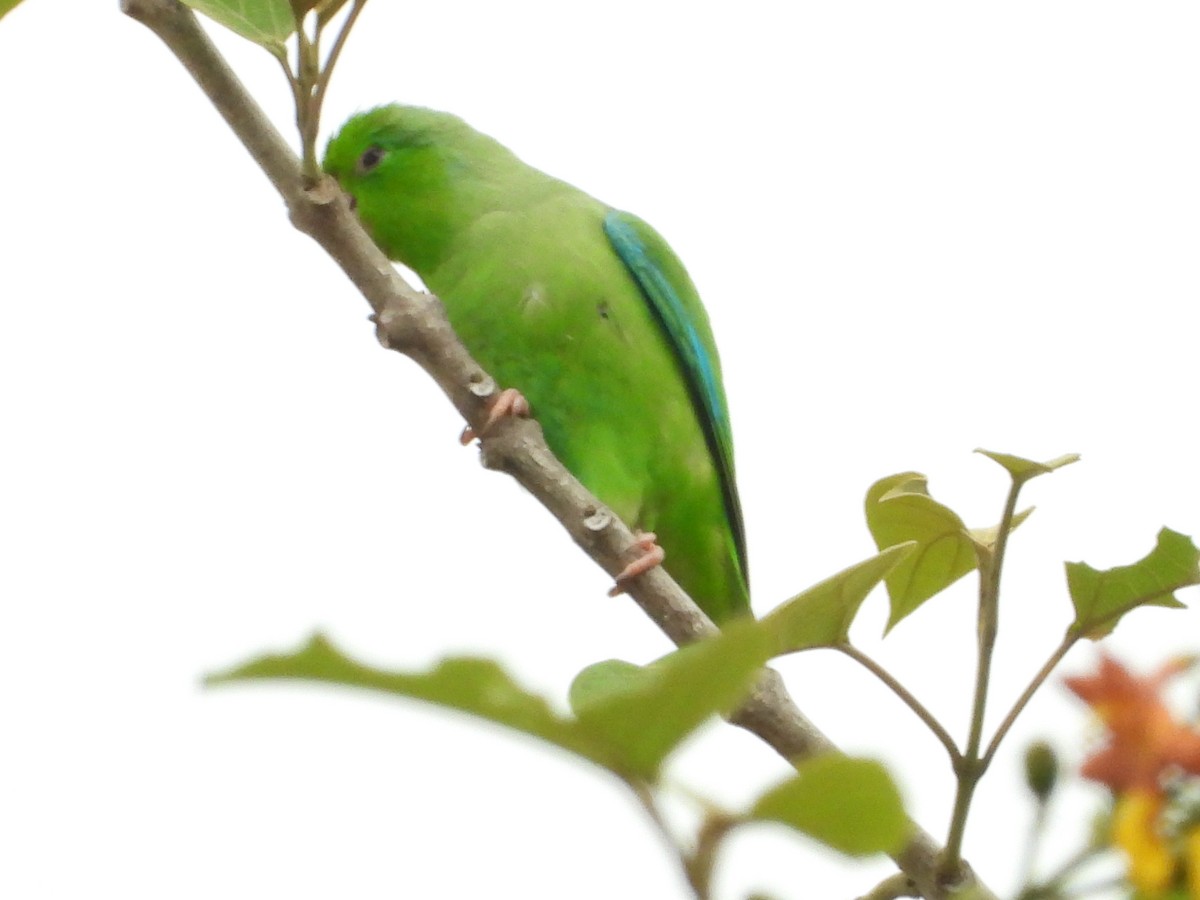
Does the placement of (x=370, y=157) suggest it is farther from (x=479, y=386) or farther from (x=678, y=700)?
(x=678, y=700)

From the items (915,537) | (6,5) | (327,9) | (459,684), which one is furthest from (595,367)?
(459,684)

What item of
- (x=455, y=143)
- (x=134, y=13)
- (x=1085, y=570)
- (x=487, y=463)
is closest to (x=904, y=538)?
(x=1085, y=570)

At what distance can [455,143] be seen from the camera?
3854mm

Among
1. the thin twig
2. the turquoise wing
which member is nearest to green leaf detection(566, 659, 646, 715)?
the thin twig

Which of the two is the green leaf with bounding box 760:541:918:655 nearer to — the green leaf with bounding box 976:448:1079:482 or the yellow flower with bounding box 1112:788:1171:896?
the green leaf with bounding box 976:448:1079:482

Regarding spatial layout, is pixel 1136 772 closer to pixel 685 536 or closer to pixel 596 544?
pixel 596 544

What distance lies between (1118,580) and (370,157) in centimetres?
264

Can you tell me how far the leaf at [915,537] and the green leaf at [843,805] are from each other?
107 centimetres

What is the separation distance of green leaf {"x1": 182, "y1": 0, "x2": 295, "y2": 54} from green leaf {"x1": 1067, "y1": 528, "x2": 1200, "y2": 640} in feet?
3.57

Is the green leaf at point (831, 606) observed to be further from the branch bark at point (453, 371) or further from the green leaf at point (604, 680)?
the green leaf at point (604, 680)

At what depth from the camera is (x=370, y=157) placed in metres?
3.77

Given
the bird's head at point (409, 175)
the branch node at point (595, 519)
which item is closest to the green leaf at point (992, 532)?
the branch node at point (595, 519)

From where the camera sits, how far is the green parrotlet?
3.35 metres

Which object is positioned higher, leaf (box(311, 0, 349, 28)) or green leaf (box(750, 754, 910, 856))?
leaf (box(311, 0, 349, 28))
